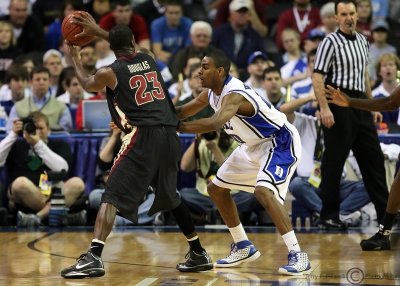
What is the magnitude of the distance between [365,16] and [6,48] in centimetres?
528

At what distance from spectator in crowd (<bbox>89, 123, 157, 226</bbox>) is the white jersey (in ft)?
10.7

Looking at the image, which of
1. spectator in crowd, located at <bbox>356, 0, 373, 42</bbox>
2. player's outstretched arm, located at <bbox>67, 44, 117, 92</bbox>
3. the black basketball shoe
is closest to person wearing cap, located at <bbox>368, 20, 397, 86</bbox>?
spectator in crowd, located at <bbox>356, 0, 373, 42</bbox>

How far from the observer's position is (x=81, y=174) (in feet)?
40.4

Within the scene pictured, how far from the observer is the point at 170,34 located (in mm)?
15609

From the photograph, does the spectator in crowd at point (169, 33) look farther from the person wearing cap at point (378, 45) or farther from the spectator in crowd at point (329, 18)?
the person wearing cap at point (378, 45)

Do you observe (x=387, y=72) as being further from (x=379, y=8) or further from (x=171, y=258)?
(x=171, y=258)

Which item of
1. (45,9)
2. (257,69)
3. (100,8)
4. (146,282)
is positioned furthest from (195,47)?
(146,282)

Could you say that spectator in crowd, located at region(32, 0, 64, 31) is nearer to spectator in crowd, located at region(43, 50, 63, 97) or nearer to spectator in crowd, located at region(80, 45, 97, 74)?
spectator in crowd, located at region(43, 50, 63, 97)

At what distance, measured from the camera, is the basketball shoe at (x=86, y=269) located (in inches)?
304

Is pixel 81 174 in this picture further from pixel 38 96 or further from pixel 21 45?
pixel 21 45

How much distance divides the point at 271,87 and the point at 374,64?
2.59 metres

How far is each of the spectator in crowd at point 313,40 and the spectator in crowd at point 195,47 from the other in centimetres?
131

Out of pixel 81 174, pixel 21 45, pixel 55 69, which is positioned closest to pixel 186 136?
pixel 81 174

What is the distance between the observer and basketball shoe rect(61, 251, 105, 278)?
7730 mm
